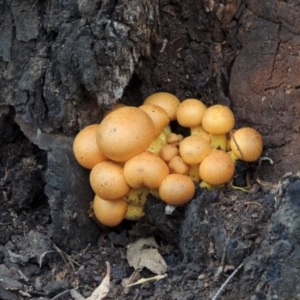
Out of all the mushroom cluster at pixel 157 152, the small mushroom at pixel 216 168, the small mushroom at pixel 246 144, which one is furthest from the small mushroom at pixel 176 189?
the small mushroom at pixel 246 144

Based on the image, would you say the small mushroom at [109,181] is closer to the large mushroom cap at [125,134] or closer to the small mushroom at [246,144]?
the large mushroom cap at [125,134]

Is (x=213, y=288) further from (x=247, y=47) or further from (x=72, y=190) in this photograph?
(x=247, y=47)

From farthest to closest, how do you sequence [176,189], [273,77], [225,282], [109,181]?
1. [273,77]
2. [109,181]
3. [176,189]
4. [225,282]

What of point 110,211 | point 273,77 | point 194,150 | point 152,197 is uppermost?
point 273,77

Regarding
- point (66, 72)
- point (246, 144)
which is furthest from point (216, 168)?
point (66, 72)

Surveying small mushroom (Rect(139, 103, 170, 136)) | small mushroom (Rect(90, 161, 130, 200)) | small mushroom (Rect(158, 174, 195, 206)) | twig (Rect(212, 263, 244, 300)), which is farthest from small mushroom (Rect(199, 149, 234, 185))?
twig (Rect(212, 263, 244, 300))

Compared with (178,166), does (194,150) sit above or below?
above

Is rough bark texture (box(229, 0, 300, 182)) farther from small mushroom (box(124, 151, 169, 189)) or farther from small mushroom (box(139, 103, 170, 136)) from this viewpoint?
small mushroom (box(124, 151, 169, 189))

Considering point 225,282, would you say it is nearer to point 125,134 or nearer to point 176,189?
point 176,189
